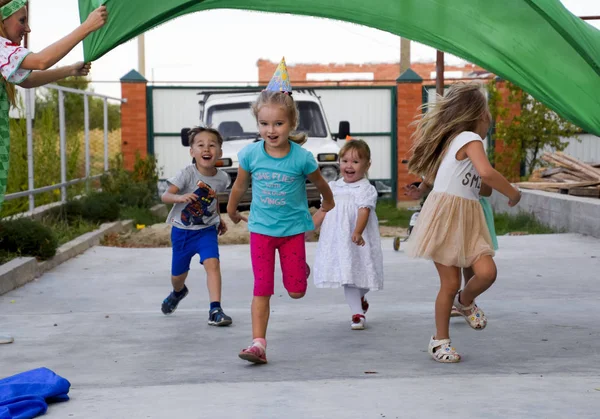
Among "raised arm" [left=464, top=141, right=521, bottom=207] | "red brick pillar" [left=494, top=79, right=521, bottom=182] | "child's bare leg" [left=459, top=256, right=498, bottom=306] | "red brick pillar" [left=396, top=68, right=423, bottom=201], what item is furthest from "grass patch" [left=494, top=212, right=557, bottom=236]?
"raised arm" [left=464, top=141, right=521, bottom=207]

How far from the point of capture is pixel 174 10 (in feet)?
18.7

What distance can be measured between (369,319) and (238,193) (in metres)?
1.74

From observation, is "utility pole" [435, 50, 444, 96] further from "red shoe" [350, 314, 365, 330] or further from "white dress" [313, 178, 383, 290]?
"red shoe" [350, 314, 365, 330]

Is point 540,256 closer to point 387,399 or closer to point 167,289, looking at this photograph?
point 167,289

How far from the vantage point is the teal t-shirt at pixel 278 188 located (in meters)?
5.18

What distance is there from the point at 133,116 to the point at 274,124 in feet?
50.1

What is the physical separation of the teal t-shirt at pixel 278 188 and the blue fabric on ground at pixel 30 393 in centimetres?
152

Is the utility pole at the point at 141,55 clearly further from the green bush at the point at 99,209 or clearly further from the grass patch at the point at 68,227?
the grass patch at the point at 68,227

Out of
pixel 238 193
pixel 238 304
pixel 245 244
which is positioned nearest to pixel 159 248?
pixel 245 244

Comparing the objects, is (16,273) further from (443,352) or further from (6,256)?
(443,352)

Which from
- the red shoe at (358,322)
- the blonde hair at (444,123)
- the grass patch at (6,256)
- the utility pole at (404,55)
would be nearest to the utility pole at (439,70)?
the grass patch at (6,256)

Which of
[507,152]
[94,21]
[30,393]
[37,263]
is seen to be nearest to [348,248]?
[94,21]

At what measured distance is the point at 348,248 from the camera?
251 inches

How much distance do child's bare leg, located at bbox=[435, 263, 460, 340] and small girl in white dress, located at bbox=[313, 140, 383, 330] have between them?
106cm
